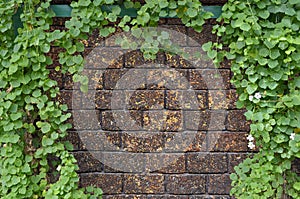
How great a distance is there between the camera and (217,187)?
2.22 metres

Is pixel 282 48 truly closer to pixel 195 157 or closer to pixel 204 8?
pixel 204 8

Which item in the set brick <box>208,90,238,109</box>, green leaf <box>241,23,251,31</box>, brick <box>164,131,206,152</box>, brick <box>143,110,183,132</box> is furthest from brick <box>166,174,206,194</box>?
green leaf <box>241,23,251,31</box>

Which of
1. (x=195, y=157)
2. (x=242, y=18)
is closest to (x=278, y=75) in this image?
(x=242, y=18)

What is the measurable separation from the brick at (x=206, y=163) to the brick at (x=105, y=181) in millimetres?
351

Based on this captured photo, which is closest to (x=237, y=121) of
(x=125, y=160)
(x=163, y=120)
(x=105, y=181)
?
(x=163, y=120)

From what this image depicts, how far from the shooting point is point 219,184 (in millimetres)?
2223

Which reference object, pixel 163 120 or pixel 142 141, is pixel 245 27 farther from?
pixel 142 141

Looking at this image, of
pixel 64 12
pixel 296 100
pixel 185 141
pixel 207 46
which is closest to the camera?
pixel 296 100

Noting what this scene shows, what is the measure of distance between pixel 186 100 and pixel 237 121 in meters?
0.26

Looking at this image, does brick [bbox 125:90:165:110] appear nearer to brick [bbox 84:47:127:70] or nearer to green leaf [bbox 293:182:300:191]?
brick [bbox 84:47:127:70]

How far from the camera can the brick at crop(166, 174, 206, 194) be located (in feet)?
7.30

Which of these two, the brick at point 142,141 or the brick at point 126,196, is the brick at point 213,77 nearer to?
the brick at point 142,141

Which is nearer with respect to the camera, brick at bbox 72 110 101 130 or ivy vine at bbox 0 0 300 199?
ivy vine at bbox 0 0 300 199

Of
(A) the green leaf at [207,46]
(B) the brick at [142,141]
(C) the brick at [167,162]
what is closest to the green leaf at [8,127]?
(B) the brick at [142,141]
